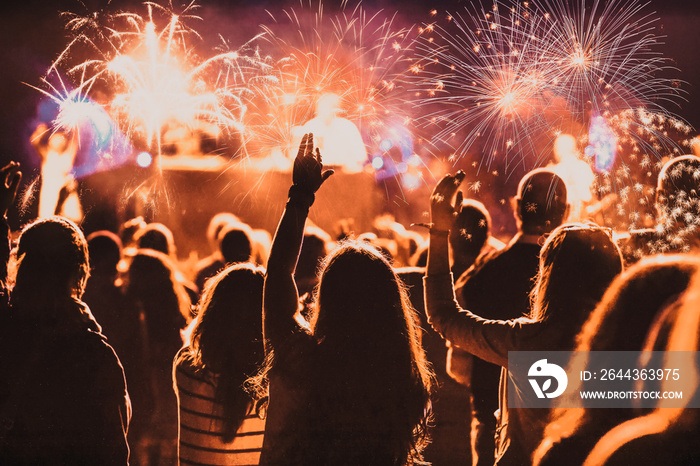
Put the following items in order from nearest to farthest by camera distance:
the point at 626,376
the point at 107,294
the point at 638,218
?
the point at 626,376, the point at 107,294, the point at 638,218

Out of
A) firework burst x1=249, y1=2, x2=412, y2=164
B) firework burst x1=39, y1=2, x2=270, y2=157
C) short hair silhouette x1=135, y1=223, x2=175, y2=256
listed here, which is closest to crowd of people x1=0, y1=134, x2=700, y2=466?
short hair silhouette x1=135, y1=223, x2=175, y2=256

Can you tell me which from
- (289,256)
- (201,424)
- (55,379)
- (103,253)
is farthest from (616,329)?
(103,253)

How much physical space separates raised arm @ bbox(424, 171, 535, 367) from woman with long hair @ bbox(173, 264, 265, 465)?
2.22 feet

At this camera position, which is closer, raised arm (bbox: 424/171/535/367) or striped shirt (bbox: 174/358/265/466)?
raised arm (bbox: 424/171/535/367)

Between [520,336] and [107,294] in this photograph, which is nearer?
[520,336]

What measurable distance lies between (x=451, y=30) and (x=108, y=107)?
15.6 ft

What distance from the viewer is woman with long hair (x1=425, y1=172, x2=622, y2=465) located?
69.9 inches

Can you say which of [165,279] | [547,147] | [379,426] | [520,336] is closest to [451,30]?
[547,147]

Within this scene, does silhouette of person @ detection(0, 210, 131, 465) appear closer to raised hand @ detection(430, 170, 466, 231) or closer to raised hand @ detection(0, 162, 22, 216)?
raised hand @ detection(0, 162, 22, 216)

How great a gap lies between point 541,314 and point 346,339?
72 centimetres

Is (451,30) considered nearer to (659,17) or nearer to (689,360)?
(659,17)

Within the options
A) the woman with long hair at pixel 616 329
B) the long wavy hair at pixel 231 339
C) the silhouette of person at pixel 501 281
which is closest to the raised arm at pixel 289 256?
the long wavy hair at pixel 231 339

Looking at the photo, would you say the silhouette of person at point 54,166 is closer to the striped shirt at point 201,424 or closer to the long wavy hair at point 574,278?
the striped shirt at point 201,424

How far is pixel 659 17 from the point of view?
5148 mm
